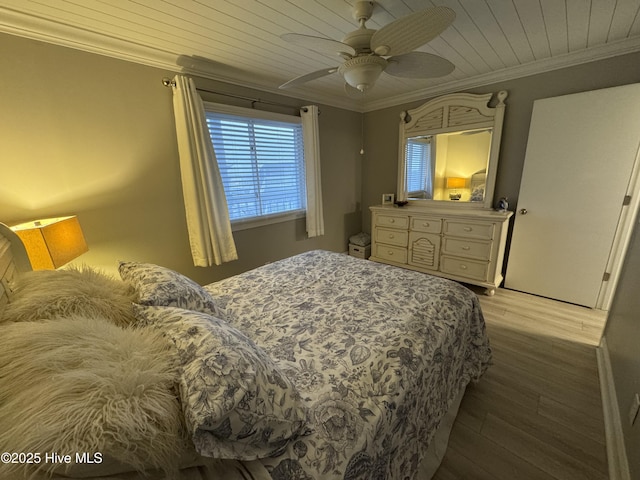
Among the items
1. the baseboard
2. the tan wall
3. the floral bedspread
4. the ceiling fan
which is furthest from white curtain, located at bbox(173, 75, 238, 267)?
the baseboard

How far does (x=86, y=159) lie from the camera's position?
72.6 inches

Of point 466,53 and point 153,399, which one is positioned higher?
point 466,53

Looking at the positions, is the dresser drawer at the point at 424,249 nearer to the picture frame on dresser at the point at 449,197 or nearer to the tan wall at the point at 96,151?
the picture frame on dresser at the point at 449,197

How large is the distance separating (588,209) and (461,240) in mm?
1079

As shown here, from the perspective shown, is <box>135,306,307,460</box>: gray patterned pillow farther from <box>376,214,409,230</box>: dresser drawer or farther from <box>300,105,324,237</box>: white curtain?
<box>376,214,409,230</box>: dresser drawer

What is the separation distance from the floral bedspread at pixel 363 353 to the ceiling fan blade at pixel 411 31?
1.34 metres

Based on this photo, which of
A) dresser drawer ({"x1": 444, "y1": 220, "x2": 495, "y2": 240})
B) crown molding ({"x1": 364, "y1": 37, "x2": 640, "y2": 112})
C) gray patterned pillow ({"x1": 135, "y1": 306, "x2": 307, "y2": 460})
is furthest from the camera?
dresser drawer ({"x1": 444, "y1": 220, "x2": 495, "y2": 240})

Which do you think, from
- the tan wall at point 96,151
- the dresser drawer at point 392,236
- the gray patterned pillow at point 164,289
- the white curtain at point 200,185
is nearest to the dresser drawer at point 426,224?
the dresser drawer at point 392,236

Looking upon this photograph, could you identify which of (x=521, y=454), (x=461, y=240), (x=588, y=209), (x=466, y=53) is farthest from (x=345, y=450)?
(x=588, y=209)

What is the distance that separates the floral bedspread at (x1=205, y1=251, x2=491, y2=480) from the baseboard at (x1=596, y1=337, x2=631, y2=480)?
0.59 meters

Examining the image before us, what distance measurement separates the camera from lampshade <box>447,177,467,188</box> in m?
3.08

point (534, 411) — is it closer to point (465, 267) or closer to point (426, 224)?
point (465, 267)

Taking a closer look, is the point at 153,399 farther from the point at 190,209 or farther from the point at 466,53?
the point at 466,53

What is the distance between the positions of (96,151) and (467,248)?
11.5ft
